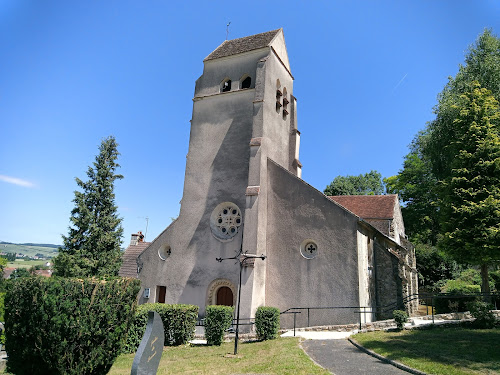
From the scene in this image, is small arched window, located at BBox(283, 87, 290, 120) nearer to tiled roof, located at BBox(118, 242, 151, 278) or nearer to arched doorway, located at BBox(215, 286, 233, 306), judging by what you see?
arched doorway, located at BBox(215, 286, 233, 306)

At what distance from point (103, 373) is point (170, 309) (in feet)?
24.6

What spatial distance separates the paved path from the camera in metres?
8.54

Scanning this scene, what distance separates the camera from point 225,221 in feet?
65.5

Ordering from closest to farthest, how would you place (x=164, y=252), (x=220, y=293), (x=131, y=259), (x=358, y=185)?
(x=220, y=293) < (x=164, y=252) < (x=131, y=259) < (x=358, y=185)

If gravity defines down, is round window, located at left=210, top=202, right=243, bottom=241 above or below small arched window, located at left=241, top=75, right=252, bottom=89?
below

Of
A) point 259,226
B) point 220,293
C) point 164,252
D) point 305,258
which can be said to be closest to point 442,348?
point 305,258

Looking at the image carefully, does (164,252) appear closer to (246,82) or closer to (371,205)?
(246,82)

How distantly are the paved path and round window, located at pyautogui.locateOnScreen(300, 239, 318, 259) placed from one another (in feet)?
18.8

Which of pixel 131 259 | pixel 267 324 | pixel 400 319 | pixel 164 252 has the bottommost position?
pixel 267 324

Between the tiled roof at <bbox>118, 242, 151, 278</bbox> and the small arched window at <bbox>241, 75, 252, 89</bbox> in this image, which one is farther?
the tiled roof at <bbox>118, 242, 151, 278</bbox>

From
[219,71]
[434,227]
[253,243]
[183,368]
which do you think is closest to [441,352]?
[183,368]

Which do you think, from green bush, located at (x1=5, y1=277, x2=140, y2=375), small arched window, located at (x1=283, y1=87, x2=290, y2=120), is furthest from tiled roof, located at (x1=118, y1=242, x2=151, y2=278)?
green bush, located at (x1=5, y1=277, x2=140, y2=375)

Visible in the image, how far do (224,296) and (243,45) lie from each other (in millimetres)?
16226

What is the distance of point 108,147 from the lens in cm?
2933
